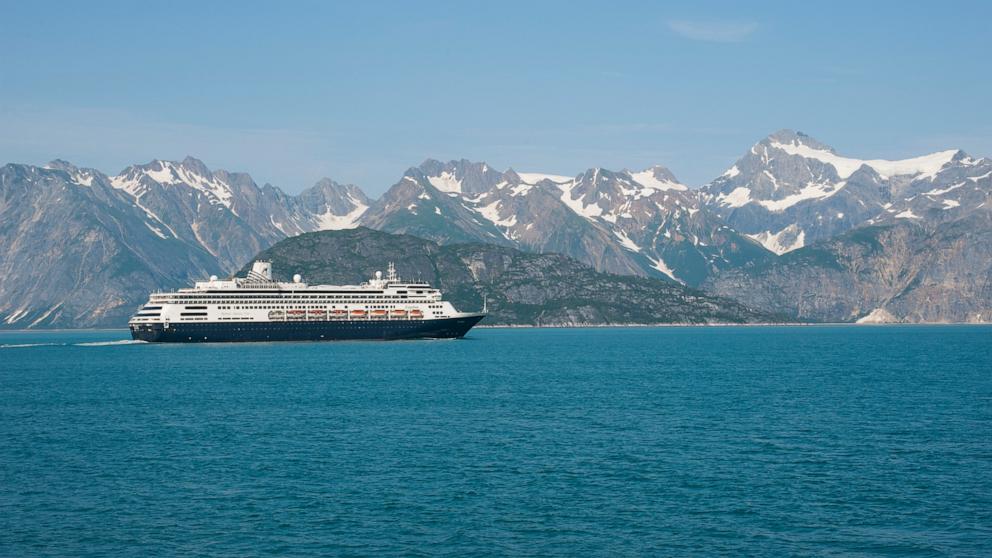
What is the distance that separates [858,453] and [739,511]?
66.6 ft

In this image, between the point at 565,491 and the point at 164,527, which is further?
the point at 565,491

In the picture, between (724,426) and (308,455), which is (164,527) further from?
(724,426)

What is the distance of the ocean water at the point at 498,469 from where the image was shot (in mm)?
51719

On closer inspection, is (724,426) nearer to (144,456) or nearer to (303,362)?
(144,456)

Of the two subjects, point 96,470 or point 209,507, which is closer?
point 209,507

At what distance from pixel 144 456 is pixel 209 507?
17807 millimetres

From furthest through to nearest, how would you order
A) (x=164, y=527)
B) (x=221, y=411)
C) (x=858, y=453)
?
(x=221, y=411) → (x=858, y=453) → (x=164, y=527)

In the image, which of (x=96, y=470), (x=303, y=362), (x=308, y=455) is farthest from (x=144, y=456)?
(x=303, y=362)

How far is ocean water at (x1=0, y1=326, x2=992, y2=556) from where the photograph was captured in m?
51.7

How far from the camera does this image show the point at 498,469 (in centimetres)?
6838

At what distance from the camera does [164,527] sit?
53.8 metres

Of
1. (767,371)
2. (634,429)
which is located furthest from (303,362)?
(634,429)

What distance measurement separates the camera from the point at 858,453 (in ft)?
241

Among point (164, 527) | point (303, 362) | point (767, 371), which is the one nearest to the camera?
point (164, 527)
